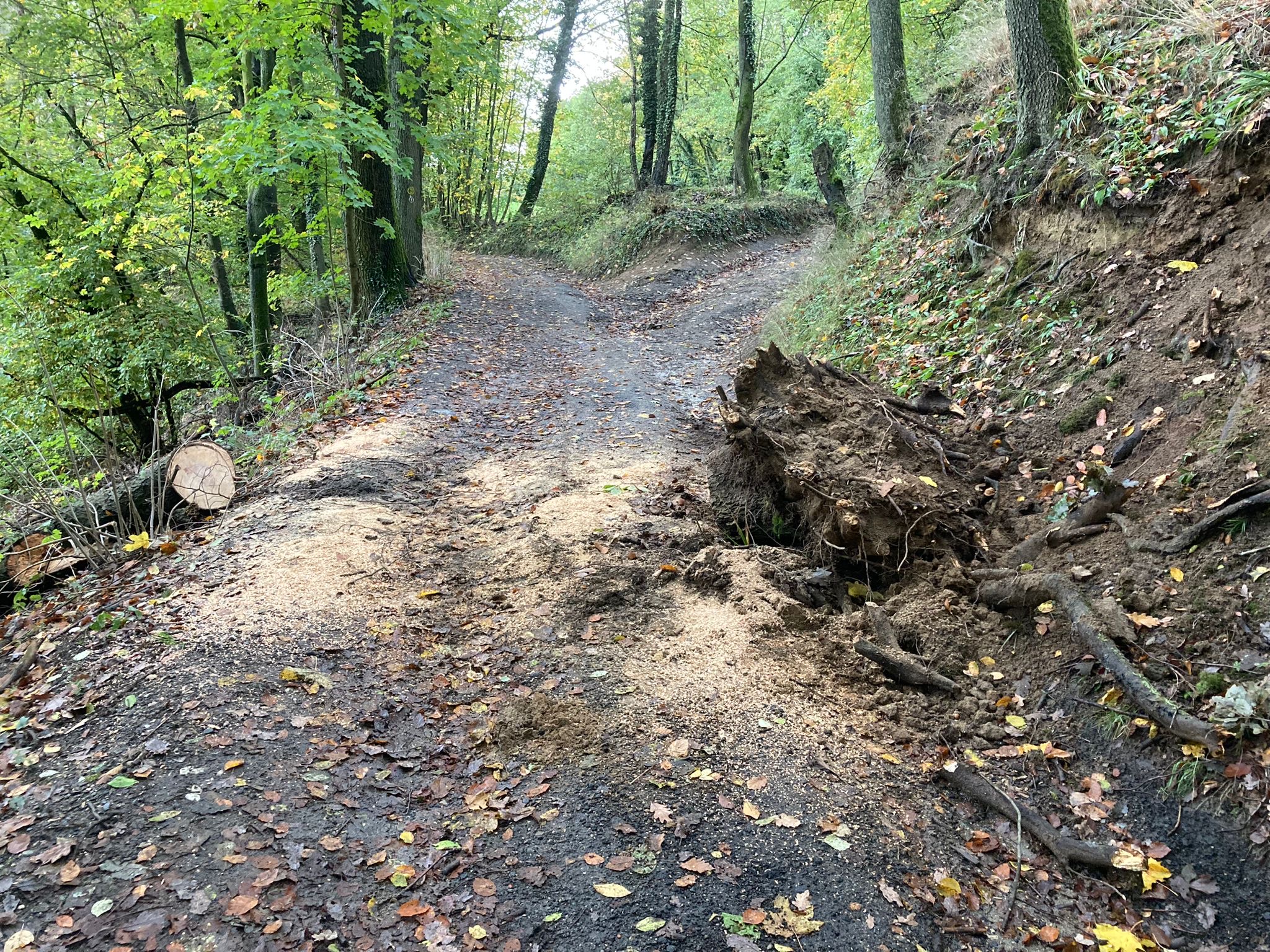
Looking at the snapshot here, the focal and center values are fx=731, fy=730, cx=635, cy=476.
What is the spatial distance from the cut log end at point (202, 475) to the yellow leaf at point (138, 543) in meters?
0.77

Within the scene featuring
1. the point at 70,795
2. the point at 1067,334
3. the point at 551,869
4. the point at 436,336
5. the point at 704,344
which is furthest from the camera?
the point at 704,344

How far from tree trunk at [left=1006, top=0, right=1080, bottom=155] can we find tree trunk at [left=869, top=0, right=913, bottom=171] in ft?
13.4

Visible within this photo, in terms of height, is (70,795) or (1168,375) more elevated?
(1168,375)

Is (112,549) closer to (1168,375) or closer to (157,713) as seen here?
(157,713)

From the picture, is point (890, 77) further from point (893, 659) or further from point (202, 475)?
point (202, 475)

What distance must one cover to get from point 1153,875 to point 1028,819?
1.55ft

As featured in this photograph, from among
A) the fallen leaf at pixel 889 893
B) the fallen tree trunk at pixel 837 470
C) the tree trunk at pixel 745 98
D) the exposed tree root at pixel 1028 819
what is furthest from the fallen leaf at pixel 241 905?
the tree trunk at pixel 745 98

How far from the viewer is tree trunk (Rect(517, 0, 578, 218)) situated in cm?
2322

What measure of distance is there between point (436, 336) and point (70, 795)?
951 cm

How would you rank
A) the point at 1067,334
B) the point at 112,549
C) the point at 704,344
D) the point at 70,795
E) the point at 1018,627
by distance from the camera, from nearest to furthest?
the point at 70,795
the point at 1018,627
the point at 1067,334
the point at 112,549
the point at 704,344

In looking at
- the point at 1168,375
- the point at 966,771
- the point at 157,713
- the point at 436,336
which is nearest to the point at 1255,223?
the point at 1168,375

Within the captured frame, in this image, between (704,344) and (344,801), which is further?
(704,344)

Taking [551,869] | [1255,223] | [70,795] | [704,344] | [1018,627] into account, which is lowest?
[551,869]

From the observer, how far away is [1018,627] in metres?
4.09
